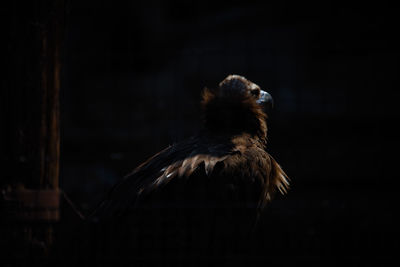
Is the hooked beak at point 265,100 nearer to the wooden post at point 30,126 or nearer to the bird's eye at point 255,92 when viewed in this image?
the bird's eye at point 255,92

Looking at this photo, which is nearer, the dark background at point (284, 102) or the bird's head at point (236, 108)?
the bird's head at point (236, 108)

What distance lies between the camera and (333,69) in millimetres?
6980

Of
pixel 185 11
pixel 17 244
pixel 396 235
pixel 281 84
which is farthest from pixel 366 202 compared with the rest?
pixel 185 11

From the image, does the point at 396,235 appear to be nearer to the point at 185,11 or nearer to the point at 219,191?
the point at 219,191

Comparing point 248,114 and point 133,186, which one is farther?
point 248,114

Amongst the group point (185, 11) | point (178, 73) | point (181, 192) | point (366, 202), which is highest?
point (185, 11)

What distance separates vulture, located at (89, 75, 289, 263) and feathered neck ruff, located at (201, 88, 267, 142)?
41 centimetres

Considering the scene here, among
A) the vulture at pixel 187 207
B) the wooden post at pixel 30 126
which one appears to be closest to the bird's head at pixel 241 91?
the vulture at pixel 187 207

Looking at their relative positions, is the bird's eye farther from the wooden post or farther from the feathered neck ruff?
the wooden post

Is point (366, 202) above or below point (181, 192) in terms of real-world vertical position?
below

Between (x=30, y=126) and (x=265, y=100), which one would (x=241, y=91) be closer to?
(x=265, y=100)

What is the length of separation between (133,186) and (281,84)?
14.2ft

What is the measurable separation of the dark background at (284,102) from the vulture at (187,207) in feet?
3.35

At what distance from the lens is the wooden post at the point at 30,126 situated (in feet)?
8.04
